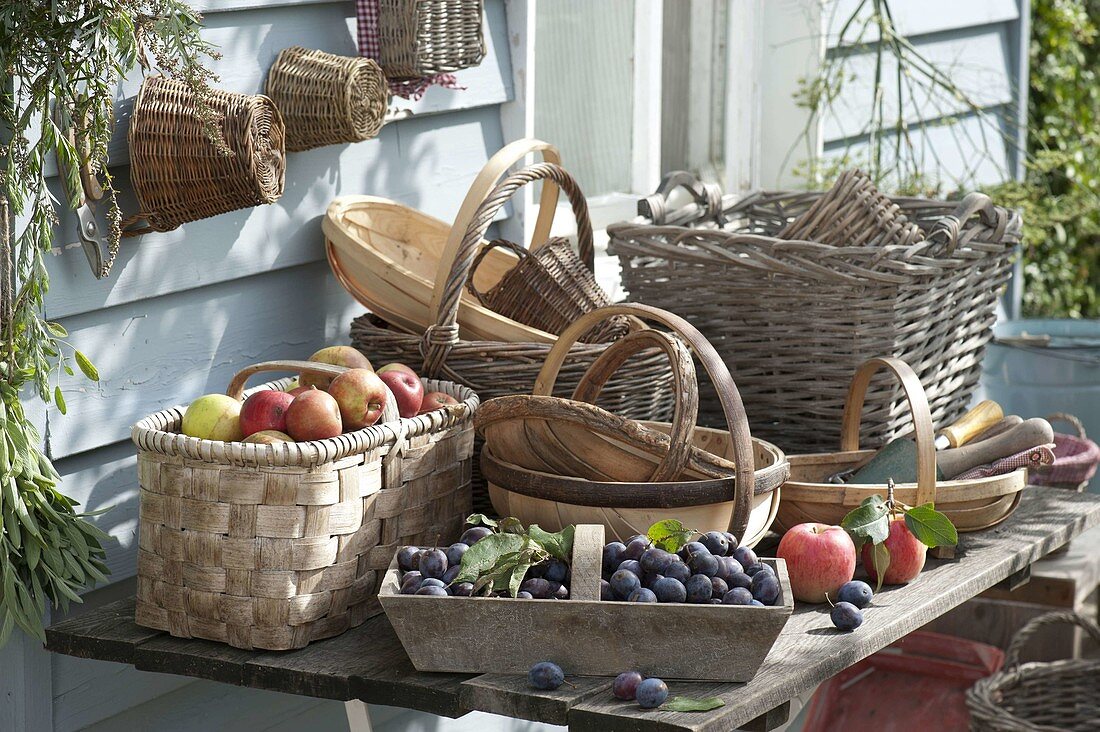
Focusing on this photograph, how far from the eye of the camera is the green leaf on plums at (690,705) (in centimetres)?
130

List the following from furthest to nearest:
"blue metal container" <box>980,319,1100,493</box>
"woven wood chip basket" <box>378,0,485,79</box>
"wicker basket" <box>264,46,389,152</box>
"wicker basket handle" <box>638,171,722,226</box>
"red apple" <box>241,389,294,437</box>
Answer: "blue metal container" <box>980,319,1100,493</box> → "wicker basket handle" <box>638,171,722,226</box> → "woven wood chip basket" <box>378,0,485,79</box> → "wicker basket" <box>264,46,389,152</box> → "red apple" <box>241,389,294,437</box>

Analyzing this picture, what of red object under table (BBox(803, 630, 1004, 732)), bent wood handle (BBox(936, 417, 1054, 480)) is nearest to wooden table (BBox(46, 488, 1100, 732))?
bent wood handle (BBox(936, 417, 1054, 480))

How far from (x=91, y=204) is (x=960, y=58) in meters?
2.94

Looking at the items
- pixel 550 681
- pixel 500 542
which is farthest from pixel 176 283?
pixel 550 681

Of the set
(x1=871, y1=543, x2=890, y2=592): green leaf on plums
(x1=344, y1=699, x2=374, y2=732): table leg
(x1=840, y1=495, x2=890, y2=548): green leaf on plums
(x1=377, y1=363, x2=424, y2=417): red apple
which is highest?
(x1=377, y1=363, x2=424, y2=417): red apple

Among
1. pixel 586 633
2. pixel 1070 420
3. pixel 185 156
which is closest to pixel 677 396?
pixel 586 633

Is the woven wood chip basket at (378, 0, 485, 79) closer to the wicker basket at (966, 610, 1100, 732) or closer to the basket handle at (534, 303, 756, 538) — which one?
Result: the basket handle at (534, 303, 756, 538)

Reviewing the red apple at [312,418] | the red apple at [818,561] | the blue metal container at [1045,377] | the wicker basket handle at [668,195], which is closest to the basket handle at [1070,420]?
the blue metal container at [1045,377]

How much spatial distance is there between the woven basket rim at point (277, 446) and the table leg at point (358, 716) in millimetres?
323

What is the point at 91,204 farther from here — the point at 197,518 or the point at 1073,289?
the point at 1073,289

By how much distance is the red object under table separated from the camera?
2752mm

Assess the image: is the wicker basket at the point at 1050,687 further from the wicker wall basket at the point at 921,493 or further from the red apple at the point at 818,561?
the red apple at the point at 818,561

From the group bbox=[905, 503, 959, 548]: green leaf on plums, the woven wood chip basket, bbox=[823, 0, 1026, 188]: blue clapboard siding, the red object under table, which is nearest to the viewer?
bbox=[905, 503, 959, 548]: green leaf on plums

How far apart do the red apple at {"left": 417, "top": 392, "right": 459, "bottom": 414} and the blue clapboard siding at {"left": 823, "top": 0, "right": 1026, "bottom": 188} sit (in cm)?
189
